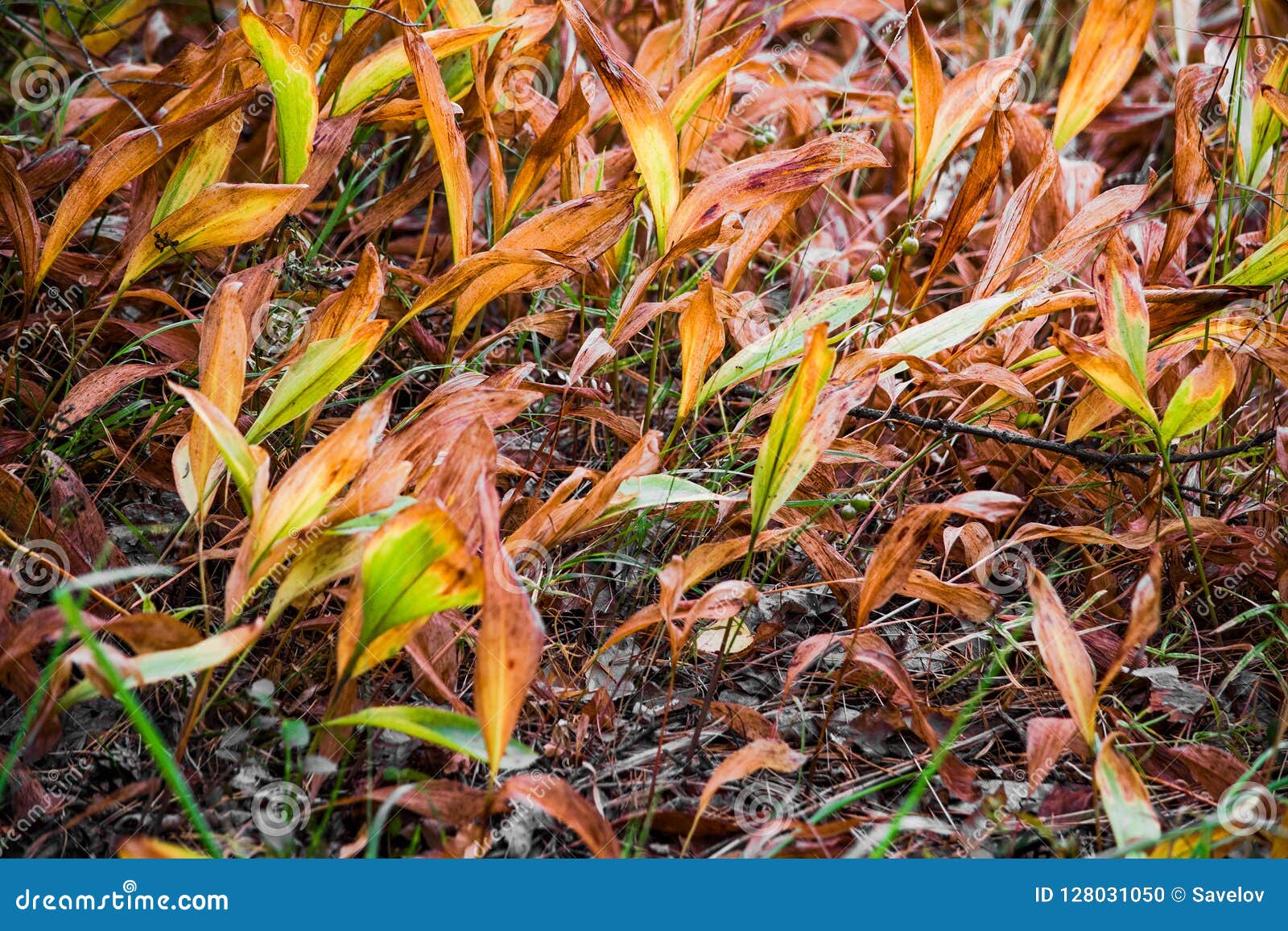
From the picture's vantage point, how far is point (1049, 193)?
1.19m

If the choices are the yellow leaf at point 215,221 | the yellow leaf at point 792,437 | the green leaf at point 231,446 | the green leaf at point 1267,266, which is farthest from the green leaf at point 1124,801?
the yellow leaf at point 215,221

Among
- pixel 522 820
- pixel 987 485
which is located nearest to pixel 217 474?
pixel 522 820

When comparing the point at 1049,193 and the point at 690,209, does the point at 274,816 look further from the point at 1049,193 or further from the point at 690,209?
the point at 1049,193

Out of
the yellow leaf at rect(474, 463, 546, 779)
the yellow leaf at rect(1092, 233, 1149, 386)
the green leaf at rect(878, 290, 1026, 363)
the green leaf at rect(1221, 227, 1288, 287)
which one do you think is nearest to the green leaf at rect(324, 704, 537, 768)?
the yellow leaf at rect(474, 463, 546, 779)

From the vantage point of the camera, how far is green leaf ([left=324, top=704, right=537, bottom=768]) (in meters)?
0.67

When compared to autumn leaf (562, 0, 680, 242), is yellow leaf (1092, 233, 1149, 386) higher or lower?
lower

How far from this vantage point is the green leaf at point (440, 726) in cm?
67

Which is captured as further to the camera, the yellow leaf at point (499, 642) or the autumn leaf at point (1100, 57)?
the autumn leaf at point (1100, 57)

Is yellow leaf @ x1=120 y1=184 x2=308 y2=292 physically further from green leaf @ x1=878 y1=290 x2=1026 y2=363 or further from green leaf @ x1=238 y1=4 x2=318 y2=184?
green leaf @ x1=878 y1=290 x2=1026 y2=363

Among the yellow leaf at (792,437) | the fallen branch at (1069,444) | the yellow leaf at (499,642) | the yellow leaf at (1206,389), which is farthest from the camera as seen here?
the fallen branch at (1069,444)

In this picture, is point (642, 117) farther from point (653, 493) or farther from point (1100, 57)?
point (1100, 57)

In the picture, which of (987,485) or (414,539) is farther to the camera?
(987,485)

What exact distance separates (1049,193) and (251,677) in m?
1.03

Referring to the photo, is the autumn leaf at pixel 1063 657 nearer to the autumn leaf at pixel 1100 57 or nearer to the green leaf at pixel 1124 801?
the green leaf at pixel 1124 801
